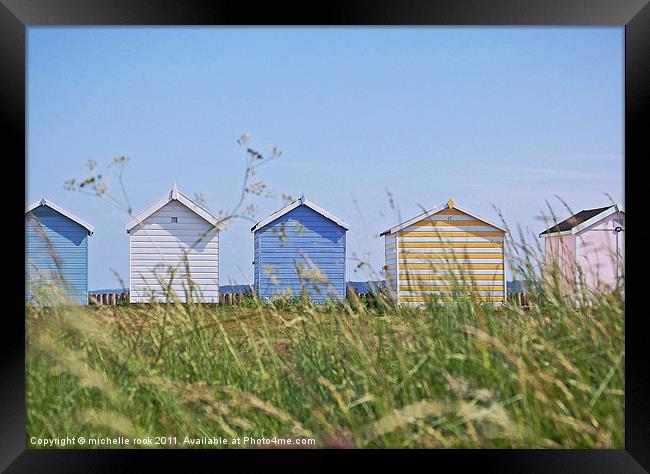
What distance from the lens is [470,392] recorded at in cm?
240

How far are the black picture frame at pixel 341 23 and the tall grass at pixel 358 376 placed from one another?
90 mm

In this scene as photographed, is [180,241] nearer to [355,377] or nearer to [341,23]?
[355,377]

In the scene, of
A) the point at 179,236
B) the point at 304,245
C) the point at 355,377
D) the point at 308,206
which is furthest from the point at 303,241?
the point at 355,377

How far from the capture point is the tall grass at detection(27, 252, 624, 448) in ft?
7.68

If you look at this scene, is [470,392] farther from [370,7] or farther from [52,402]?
[52,402]

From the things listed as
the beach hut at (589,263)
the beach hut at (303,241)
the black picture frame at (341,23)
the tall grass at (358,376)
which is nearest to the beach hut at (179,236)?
the beach hut at (303,241)

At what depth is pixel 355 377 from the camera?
2701 millimetres

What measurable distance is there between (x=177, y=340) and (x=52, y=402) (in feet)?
1.88

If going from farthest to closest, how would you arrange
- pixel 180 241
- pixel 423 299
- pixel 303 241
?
pixel 303 241
pixel 180 241
pixel 423 299

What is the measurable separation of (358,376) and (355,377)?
2 cm

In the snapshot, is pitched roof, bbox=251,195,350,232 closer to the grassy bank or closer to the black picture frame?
the grassy bank

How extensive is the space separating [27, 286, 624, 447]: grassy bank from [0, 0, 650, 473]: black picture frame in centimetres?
10

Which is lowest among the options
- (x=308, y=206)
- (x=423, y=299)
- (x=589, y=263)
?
(x=423, y=299)

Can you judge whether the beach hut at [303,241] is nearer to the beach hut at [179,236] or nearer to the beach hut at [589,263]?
the beach hut at [179,236]
